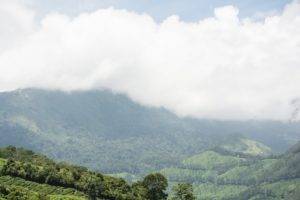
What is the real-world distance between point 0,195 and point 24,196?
8.55 m

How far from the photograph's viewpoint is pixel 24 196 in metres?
198

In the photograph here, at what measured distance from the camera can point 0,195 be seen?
195 meters
